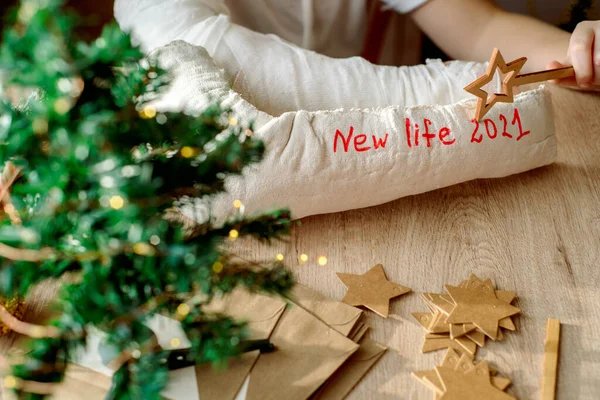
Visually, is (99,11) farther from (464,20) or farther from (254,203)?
(254,203)

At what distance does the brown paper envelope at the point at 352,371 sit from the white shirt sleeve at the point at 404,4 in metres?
0.68

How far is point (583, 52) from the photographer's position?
2.65 feet

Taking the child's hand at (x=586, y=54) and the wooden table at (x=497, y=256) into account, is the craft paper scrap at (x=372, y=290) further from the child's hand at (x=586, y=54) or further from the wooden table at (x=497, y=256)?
the child's hand at (x=586, y=54)

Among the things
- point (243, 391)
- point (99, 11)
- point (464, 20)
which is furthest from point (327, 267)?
point (99, 11)

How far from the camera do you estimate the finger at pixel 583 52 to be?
809mm

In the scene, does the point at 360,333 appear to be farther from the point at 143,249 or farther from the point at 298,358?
the point at 143,249

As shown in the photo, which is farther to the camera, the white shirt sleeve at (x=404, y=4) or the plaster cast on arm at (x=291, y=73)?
the white shirt sleeve at (x=404, y=4)

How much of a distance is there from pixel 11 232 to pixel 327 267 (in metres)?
0.36

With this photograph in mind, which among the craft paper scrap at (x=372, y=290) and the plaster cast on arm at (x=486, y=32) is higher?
the plaster cast on arm at (x=486, y=32)

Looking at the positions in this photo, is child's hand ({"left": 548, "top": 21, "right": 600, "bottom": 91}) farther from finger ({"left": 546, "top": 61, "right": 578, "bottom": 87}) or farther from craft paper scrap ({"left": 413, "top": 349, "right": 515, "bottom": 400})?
craft paper scrap ({"left": 413, "top": 349, "right": 515, "bottom": 400})

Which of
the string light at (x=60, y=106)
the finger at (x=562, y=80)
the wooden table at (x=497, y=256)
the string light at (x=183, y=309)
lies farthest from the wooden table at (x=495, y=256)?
the string light at (x=60, y=106)

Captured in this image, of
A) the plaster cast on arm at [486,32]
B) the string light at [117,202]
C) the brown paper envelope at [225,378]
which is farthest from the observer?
the plaster cast on arm at [486,32]

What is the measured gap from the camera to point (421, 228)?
0.70 metres

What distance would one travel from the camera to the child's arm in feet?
2.68
